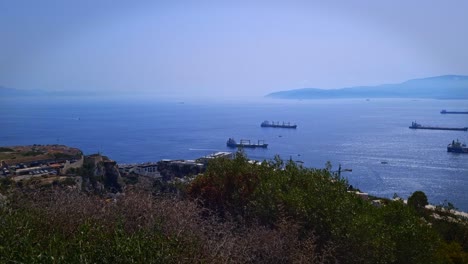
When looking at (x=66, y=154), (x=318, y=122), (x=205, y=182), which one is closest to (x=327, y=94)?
(x=318, y=122)

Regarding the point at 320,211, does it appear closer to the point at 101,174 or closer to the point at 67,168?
the point at 101,174

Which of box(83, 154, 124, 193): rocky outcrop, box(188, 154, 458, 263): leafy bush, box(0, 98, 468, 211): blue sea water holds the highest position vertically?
box(188, 154, 458, 263): leafy bush

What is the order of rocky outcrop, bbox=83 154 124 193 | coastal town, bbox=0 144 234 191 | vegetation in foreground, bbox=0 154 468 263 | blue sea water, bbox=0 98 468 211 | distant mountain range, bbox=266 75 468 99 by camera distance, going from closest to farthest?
Result: 1. vegetation in foreground, bbox=0 154 468 263
2. coastal town, bbox=0 144 234 191
3. rocky outcrop, bbox=83 154 124 193
4. blue sea water, bbox=0 98 468 211
5. distant mountain range, bbox=266 75 468 99

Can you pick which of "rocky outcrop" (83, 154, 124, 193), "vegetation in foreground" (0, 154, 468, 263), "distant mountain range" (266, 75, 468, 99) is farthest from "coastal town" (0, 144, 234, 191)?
"distant mountain range" (266, 75, 468, 99)

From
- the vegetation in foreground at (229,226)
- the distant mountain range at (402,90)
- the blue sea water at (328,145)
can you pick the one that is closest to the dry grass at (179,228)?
the vegetation in foreground at (229,226)

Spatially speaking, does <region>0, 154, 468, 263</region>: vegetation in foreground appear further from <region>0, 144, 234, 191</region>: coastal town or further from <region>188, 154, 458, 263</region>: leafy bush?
<region>0, 144, 234, 191</region>: coastal town

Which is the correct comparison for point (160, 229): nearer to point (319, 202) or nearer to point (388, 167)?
point (319, 202)
